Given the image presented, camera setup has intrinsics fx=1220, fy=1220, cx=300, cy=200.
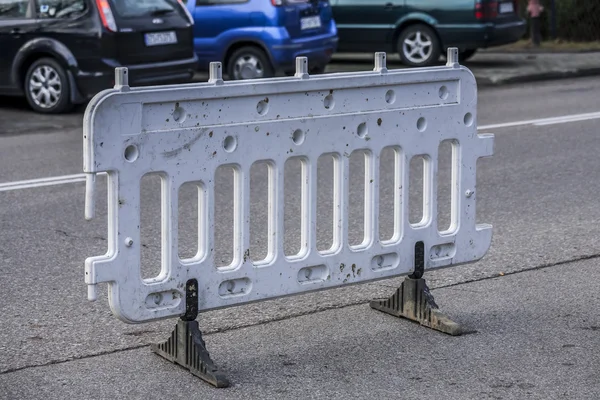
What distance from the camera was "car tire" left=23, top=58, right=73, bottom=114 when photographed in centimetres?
1367

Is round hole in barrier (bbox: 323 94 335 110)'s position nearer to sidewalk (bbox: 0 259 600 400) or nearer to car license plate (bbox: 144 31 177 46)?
sidewalk (bbox: 0 259 600 400)

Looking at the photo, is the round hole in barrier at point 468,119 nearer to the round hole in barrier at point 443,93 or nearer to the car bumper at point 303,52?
the round hole in barrier at point 443,93

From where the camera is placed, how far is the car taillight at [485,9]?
17562 mm

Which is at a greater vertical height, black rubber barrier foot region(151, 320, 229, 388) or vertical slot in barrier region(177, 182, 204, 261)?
black rubber barrier foot region(151, 320, 229, 388)

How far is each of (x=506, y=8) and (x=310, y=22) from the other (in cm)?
363

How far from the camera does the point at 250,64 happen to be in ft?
→ 52.3

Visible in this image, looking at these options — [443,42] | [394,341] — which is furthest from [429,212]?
[443,42]

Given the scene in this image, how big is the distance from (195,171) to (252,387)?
2.87ft

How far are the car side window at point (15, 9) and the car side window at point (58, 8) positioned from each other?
0.41 feet

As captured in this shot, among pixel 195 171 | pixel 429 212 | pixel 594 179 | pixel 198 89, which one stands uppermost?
pixel 198 89

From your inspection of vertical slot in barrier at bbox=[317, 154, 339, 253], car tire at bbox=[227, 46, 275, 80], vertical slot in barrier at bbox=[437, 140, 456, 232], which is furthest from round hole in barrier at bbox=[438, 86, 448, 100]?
car tire at bbox=[227, 46, 275, 80]

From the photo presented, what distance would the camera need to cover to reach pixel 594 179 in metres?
9.33

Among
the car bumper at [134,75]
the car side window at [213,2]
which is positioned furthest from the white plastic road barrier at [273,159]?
the car side window at [213,2]

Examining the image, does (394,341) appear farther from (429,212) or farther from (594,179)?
(594,179)
